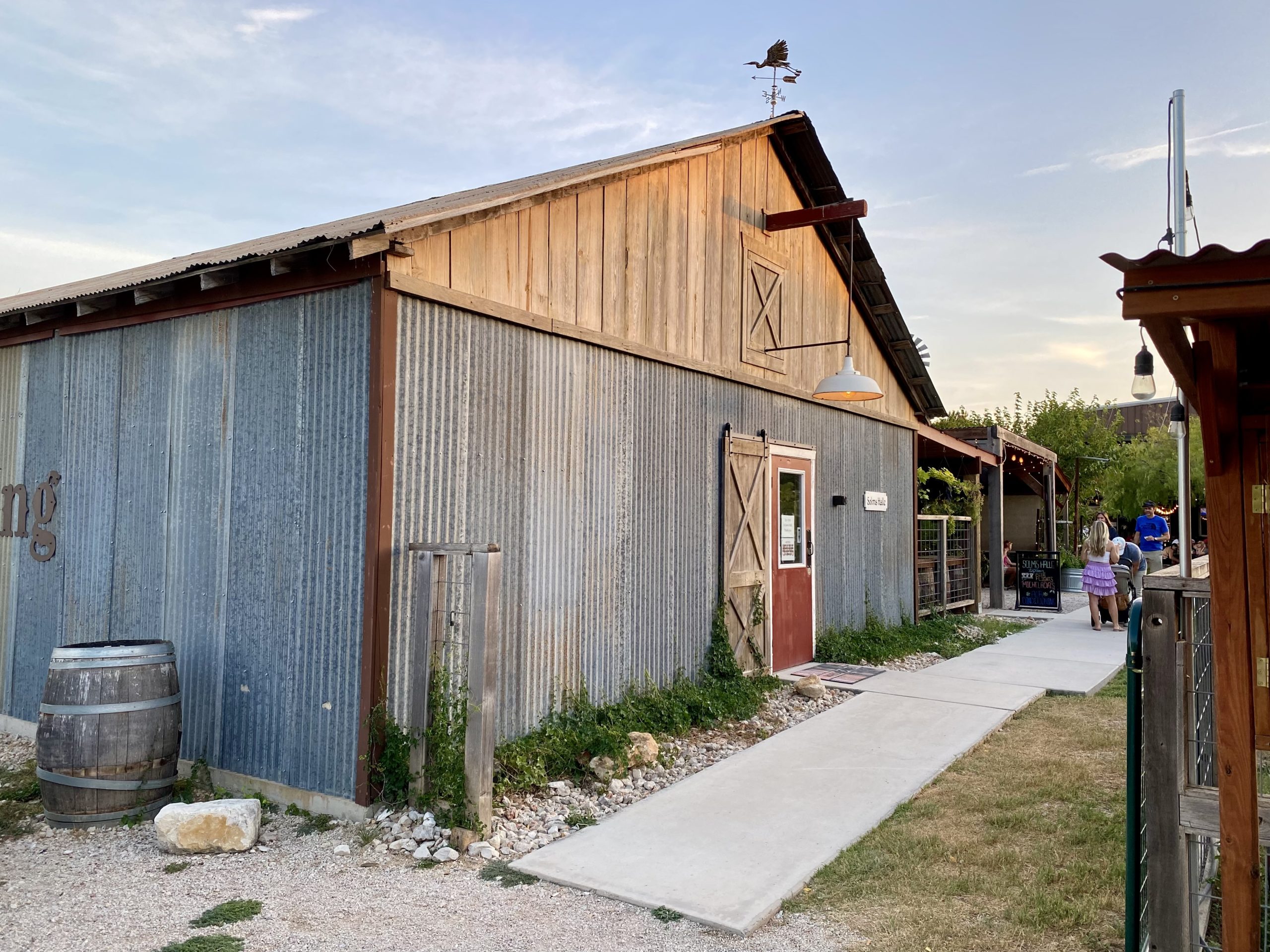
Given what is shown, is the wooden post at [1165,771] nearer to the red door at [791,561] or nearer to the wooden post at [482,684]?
the wooden post at [482,684]

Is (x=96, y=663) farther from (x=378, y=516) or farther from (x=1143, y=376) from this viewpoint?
(x=1143, y=376)

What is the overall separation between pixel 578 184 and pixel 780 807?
4.38m

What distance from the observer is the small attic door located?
342 inches

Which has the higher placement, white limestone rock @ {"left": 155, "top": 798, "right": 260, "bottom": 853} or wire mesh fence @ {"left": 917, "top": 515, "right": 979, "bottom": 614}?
wire mesh fence @ {"left": 917, "top": 515, "right": 979, "bottom": 614}

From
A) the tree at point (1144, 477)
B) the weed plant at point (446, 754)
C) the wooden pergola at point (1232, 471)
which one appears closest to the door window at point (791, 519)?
the weed plant at point (446, 754)

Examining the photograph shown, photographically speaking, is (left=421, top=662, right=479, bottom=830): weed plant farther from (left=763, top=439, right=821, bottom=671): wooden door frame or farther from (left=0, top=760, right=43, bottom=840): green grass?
(left=763, top=439, right=821, bottom=671): wooden door frame

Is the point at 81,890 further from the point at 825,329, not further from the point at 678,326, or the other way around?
the point at 825,329

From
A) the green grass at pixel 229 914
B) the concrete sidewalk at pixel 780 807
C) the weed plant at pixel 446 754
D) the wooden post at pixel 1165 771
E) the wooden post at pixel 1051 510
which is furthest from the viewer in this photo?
the wooden post at pixel 1051 510

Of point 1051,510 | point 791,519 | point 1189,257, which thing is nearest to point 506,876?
point 1189,257

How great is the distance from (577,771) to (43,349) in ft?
17.5

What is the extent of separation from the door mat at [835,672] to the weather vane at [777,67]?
5.96 metres

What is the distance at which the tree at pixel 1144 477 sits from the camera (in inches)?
1102

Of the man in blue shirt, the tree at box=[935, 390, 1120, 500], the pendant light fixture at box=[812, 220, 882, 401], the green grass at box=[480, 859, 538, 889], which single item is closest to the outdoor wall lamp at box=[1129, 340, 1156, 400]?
the pendant light fixture at box=[812, 220, 882, 401]

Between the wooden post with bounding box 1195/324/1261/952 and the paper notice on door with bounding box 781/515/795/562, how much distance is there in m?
6.43
